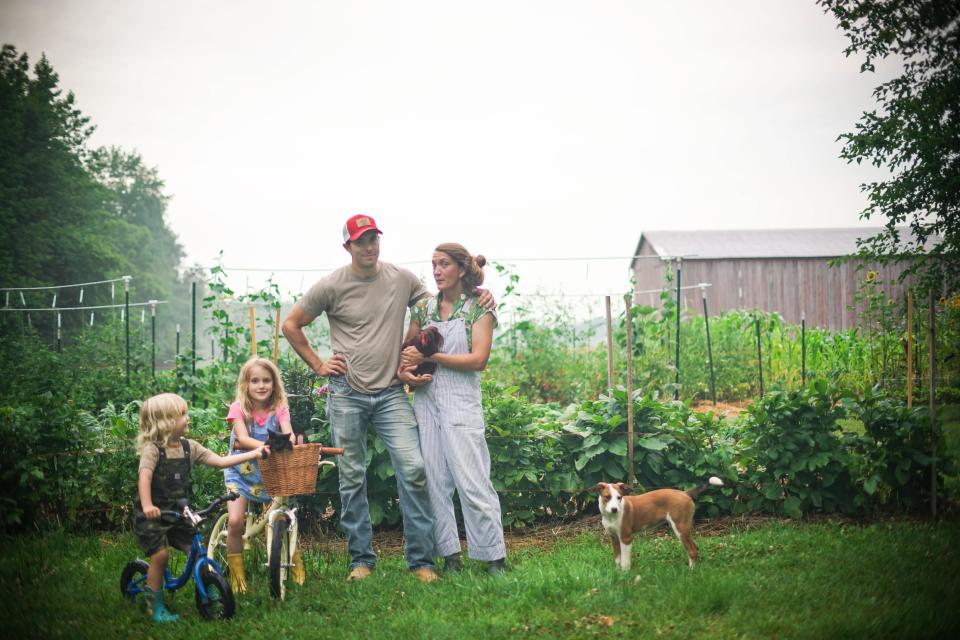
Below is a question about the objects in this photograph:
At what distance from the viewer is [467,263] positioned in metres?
4.41

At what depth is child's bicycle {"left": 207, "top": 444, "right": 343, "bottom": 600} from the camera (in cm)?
386

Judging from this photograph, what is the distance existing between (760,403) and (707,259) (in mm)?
18492

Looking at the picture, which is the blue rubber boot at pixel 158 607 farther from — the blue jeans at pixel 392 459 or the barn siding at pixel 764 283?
the barn siding at pixel 764 283

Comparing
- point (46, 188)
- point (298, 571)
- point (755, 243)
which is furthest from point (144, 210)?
point (298, 571)

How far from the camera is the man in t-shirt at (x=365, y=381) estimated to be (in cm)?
436

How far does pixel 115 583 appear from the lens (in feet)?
14.1

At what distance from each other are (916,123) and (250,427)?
9165 millimetres

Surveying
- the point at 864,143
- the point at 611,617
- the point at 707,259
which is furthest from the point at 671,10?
the point at 707,259

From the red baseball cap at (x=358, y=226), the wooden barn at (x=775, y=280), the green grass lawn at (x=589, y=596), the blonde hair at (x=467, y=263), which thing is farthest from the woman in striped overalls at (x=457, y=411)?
the wooden barn at (x=775, y=280)

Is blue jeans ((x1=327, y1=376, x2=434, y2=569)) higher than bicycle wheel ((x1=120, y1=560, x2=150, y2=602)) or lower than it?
higher

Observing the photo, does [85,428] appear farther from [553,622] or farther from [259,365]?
[553,622]

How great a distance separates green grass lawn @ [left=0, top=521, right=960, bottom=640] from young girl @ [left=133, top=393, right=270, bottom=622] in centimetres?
31

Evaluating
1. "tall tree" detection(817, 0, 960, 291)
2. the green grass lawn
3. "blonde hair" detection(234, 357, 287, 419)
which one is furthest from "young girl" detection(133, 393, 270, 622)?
"tall tree" detection(817, 0, 960, 291)

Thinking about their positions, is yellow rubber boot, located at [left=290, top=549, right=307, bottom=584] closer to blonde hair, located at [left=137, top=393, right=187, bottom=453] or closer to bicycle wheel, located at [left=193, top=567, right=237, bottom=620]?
bicycle wheel, located at [left=193, top=567, right=237, bottom=620]
